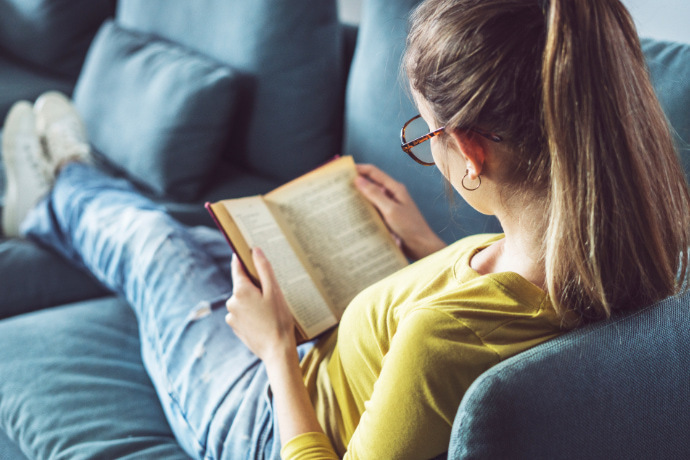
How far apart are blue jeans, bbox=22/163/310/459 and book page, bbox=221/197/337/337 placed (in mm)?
103

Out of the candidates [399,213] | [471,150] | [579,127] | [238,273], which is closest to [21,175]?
[238,273]

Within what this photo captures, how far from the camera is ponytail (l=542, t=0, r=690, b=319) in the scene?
540 mm

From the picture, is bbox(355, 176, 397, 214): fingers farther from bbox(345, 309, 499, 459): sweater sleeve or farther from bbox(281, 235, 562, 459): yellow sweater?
bbox(345, 309, 499, 459): sweater sleeve

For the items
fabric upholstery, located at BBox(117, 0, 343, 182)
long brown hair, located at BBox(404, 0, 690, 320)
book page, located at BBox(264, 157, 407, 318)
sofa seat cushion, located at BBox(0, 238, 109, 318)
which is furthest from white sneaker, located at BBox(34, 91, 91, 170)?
long brown hair, located at BBox(404, 0, 690, 320)

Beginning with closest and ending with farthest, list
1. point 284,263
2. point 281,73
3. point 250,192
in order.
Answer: point 284,263 < point 281,73 < point 250,192

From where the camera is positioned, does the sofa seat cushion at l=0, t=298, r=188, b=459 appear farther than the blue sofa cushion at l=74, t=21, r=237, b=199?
No

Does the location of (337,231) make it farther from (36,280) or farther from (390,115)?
(36,280)

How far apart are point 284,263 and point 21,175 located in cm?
95

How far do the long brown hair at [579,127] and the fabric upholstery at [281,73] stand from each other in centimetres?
89

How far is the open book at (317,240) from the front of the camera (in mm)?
966

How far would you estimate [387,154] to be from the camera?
130 cm

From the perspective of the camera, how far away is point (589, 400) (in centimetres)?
54

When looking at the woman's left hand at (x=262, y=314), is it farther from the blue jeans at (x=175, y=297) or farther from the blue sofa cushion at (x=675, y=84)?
the blue sofa cushion at (x=675, y=84)

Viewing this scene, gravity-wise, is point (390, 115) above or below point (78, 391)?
above
